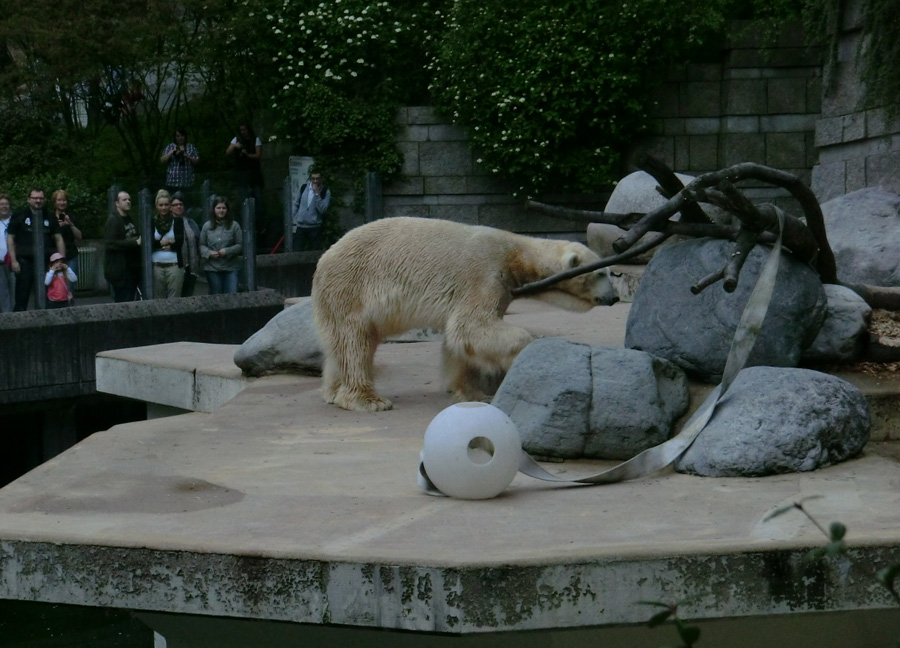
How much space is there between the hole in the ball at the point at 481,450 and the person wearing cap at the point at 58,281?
26.5 ft

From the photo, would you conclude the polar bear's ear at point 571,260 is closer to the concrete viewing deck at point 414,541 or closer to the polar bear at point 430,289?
the polar bear at point 430,289

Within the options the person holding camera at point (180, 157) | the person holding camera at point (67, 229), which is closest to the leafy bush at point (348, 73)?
the person holding camera at point (180, 157)

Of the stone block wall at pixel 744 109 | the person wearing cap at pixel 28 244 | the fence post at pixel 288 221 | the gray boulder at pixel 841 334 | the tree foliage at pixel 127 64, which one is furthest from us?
the tree foliage at pixel 127 64

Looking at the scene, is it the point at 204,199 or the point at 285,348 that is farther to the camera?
the point at 204,199

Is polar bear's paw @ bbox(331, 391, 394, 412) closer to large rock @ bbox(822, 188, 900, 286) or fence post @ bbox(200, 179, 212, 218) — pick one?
large rock @ bbox(822, 188, 900, 286)

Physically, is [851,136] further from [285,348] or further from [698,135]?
[285,348]

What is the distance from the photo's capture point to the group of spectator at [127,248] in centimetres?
1132

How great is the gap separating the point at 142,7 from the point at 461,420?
16015mm

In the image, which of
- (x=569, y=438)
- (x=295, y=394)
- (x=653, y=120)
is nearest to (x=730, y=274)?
(x=569, y=438)

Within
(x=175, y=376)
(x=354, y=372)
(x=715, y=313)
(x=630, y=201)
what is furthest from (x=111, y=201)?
(x=715, y=313)

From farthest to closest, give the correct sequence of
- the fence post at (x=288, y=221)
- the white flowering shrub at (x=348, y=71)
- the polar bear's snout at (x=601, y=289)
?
the white flowering shrub at (x=348, y=71) < the fence post at (x=288, y=221) < the polar bear's snout at (x=601, y=289)

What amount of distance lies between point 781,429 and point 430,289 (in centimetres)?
223

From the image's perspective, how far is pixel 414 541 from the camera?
3764mm

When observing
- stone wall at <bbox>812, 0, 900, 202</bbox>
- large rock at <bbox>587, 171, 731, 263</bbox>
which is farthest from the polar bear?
stone wall at <bbox>812, 0, 900, 202</bbox>
